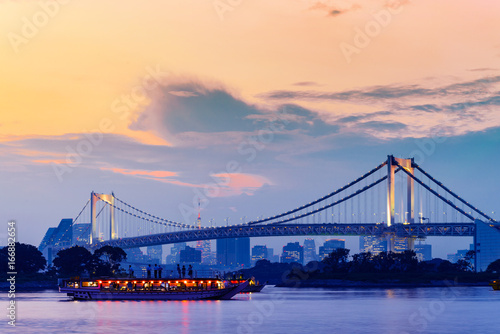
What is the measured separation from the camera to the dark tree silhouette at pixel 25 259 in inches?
7377

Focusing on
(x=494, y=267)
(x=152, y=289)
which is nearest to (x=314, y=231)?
(x=494, y=267)

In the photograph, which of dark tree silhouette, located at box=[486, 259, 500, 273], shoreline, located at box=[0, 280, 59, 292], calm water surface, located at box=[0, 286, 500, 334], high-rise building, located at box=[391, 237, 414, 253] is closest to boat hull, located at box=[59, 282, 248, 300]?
calm water surface, located at box=[0, 286, 500, 334]

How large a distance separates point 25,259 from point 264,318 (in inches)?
4718

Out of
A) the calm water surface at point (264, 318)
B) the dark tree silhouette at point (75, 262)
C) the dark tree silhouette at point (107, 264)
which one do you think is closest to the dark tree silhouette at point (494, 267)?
the calm water surface at point (264, 318)

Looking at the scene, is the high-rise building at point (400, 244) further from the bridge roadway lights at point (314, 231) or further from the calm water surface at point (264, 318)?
the calm water surface at point (264, 318)

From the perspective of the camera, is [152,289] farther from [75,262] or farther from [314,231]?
[75,262]

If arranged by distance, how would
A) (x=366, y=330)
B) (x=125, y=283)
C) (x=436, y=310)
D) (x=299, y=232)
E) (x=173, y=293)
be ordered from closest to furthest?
1. (x=366, y=330)
2. (x=436, y=310)
3. (x=173, y=293)
4. (x=125, y=283)
5. (x=299, y=232)

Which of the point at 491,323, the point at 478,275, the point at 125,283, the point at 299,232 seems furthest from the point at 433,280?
the point at 491,323

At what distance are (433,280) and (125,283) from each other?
265ft

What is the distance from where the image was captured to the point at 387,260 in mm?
179750

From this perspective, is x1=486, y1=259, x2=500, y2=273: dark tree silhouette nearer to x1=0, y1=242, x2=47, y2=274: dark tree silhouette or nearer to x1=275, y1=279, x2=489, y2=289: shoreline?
x1=275, y1=279, x2=489, y2=289: shoreline

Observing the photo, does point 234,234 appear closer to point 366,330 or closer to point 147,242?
point 147,242

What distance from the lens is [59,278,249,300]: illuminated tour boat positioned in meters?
114

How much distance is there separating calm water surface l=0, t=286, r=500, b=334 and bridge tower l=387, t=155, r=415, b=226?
57.4 meters
